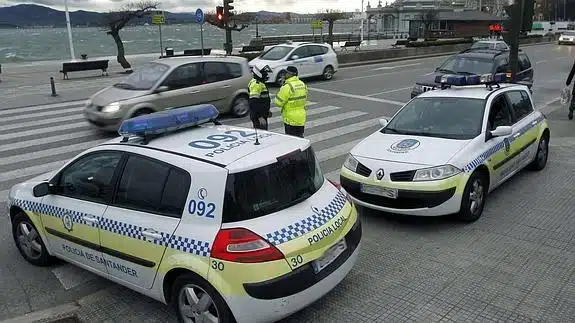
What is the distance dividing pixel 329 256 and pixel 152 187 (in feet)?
4.95

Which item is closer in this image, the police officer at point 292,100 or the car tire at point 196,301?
the car tire at point 196,301

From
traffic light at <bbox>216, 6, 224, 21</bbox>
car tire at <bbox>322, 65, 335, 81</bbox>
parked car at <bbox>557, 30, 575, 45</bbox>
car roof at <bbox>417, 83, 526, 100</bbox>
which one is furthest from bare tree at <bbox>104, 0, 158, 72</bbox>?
parked car at <bbox>557, 30, 575, 45</bbox>

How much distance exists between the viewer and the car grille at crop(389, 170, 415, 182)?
579 centimetres

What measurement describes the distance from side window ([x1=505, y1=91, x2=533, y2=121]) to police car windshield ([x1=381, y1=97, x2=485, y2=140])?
804 millimetres

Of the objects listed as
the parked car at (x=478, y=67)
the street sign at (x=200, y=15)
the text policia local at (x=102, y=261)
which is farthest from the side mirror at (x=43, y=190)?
the street sign at (x=200, y=15)

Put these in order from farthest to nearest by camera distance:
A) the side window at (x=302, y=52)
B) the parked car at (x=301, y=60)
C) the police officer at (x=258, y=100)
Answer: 1. the side window at (x=302, y=52)
2. the parked car at (x=301, y=60)
3. the police officer at (x=258, y=100)

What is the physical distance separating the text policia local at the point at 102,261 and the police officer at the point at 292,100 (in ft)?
14.2

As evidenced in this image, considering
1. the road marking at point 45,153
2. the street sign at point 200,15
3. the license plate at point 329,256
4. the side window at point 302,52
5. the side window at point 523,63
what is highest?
the street sign at point 200,15

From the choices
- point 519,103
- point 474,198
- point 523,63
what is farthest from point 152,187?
point 523,63

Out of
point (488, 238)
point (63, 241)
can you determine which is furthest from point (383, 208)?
point (63, 241)

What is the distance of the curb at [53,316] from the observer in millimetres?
4137

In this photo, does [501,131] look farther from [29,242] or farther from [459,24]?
[459,24]

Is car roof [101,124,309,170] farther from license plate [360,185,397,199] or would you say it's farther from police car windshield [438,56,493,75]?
police car windshield [438,56,493,75]

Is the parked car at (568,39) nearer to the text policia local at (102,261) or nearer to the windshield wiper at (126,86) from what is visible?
the windshield wiper at (126,86)
